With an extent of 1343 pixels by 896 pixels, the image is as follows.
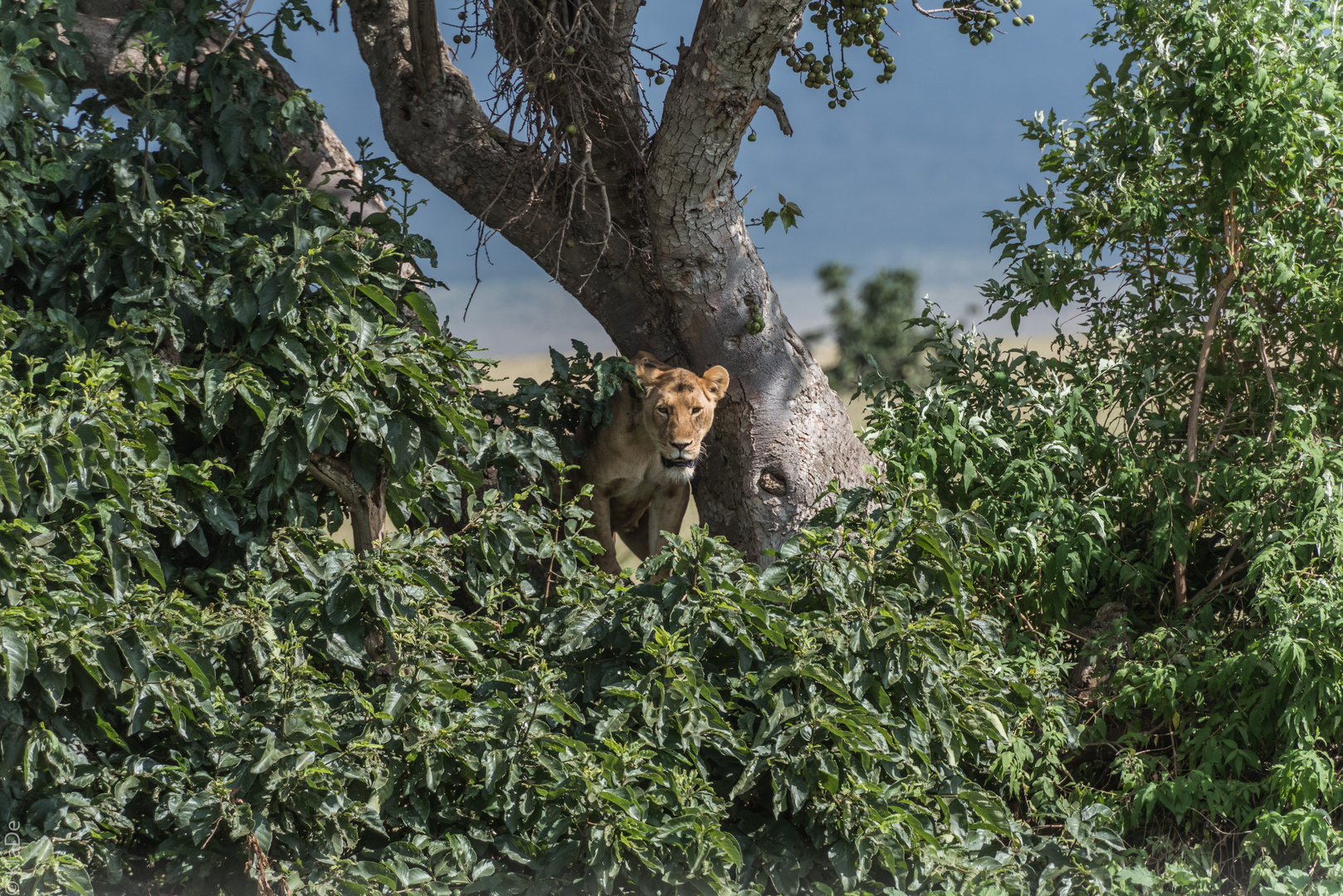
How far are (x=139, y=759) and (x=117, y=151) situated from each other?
90.5 inches

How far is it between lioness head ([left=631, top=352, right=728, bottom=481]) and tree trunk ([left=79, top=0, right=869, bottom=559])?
15.5 inches

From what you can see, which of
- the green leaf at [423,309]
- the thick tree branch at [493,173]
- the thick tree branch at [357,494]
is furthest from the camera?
the thick tree branch at [493,173]

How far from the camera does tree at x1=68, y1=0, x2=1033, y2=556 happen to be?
5.34m

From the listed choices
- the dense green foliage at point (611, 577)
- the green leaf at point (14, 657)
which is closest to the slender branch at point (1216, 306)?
the dense green foliage at point (611, 577)

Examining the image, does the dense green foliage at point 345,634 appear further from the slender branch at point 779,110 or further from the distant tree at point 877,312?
the distant tree at point 877,312

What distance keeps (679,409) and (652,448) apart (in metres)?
0.31

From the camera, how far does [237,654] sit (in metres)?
4.03

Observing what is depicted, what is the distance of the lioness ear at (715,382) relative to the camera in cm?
534

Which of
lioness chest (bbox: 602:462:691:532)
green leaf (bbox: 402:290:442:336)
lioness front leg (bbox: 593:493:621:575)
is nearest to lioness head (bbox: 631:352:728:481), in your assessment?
lioness chest (bbox: 602:462:691:532)

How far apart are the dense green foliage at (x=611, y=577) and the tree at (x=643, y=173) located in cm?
55

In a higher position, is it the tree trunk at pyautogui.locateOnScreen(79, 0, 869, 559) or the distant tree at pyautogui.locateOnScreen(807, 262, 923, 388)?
the distant tree at pyautogui.locateOnScreen(807, 262, 923, 388)

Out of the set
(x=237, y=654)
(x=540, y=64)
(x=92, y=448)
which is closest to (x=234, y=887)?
(x=237, y=654)

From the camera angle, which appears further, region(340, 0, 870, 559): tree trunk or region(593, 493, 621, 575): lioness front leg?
region(593, 493, 621, 575): lioness front leg

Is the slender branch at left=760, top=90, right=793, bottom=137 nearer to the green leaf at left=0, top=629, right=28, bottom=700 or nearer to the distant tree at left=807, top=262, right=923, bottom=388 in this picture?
the green leaf at left=0, top=629, right=28, bottom=700
